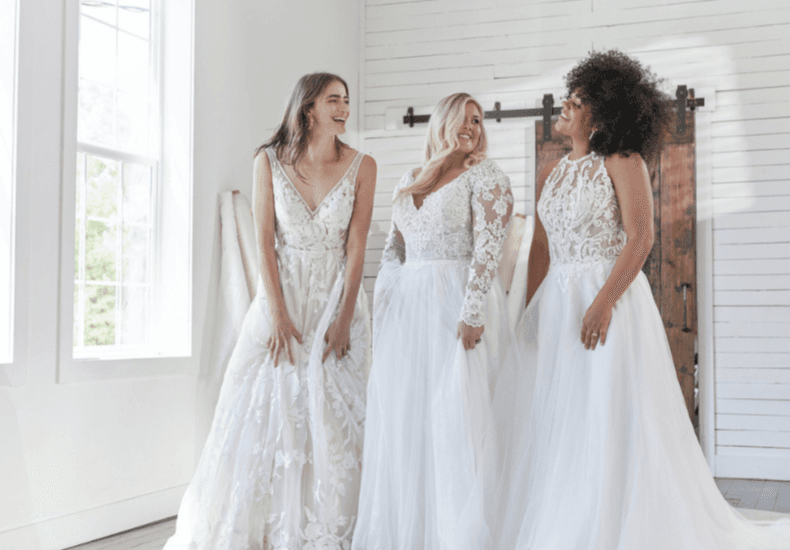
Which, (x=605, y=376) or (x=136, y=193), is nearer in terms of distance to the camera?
(x=605, y=376)

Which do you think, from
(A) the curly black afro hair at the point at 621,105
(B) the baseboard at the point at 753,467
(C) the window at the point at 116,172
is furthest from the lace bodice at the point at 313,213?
(B) the baseboard at the point at 753,467

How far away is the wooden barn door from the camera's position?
17.9ft

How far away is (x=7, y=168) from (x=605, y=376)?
243 centimetres

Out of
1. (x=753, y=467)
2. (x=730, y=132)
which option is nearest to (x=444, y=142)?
(x=730, y=132)

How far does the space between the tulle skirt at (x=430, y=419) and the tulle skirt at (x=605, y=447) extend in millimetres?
137

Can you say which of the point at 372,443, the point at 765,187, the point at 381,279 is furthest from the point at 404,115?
the point at 372,443

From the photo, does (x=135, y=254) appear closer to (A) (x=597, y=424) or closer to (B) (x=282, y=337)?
(B) (x=282, y=337)

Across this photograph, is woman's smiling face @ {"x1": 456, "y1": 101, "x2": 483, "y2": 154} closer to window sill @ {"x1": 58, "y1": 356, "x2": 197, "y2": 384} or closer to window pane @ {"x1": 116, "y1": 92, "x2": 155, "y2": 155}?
window sill @ {"x1": 58, "y1": 356, "x2": 197, "y2": 384}

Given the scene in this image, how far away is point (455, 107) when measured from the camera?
2910mm

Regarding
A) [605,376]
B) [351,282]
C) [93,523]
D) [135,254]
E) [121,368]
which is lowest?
[93,523]

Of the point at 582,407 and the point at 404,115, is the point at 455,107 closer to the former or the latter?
the point at 582,407

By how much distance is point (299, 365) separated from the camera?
3119mm

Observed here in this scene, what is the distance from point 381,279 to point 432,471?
78 cm

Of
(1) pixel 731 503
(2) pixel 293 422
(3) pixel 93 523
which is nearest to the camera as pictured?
(2) pixel 293 422
